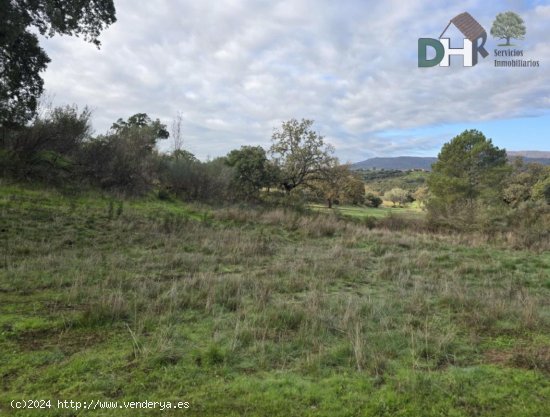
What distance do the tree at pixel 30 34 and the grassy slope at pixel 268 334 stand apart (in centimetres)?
547

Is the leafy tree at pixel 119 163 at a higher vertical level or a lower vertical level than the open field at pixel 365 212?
higher

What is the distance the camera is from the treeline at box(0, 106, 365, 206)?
1955 centimetres

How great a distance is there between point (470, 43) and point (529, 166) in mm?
44850

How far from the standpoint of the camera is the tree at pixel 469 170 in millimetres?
39750

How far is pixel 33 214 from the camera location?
13.2m

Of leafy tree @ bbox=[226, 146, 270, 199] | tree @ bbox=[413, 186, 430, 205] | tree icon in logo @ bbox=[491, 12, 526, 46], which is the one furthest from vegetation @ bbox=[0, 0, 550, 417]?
tree @ bbox=[413, 186, 430, 205]

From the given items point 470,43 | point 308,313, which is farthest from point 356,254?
point 470,43

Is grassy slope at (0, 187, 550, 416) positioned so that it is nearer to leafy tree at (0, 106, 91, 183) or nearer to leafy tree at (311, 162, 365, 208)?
leafy tree at (0, 106, 91, 183)

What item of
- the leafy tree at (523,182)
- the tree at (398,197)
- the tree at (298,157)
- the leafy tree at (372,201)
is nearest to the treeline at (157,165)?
the tree at (298,157)

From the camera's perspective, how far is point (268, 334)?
15.9 ft

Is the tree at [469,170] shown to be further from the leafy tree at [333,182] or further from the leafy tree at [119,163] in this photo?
the leafy tree at [119,163]

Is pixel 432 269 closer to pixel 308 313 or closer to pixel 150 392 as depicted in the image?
pixel 308 313

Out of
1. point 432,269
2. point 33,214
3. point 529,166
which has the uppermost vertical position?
point 529,166

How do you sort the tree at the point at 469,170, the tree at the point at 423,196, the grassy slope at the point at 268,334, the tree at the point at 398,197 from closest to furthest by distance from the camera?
the grassy slope at the point at 268,334 < the tree at the point at 469,170 < the tree at the point at 423,196 < the tree at the point at 398,197
